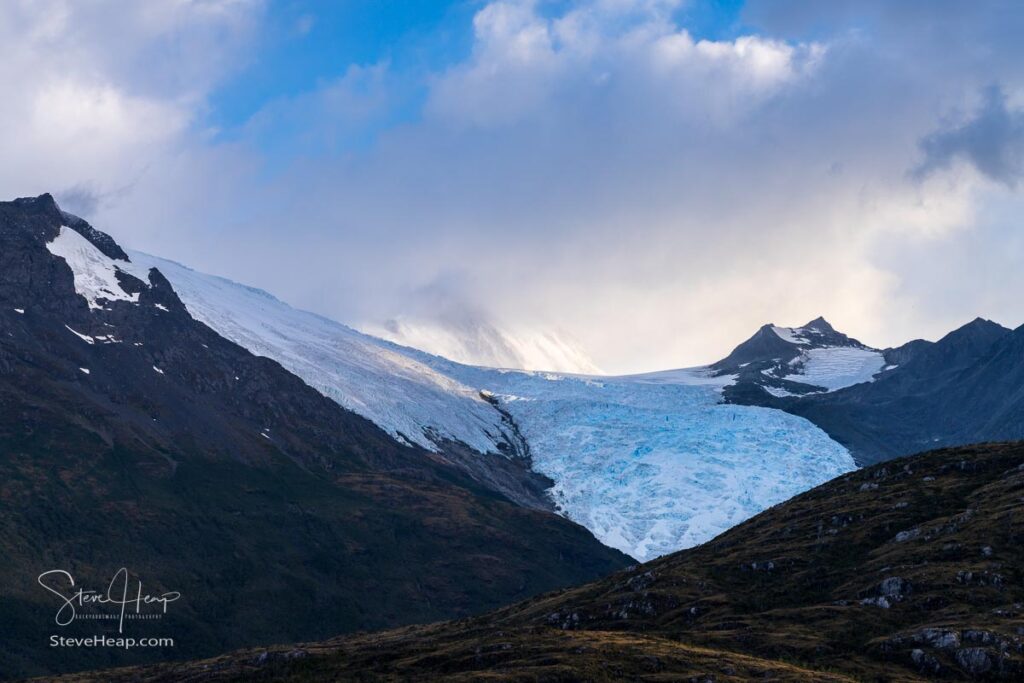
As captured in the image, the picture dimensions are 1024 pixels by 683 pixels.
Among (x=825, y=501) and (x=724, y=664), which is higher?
(x=825, y=501)

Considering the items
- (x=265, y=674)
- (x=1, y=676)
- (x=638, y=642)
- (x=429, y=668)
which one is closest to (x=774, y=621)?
(x=638, y=642)

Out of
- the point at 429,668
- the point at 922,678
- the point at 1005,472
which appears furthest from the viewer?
the point at 1005,472

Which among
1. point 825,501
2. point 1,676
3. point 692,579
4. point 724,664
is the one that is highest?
point 825,501

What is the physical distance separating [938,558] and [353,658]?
61.4 m

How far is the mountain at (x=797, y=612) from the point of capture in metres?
116

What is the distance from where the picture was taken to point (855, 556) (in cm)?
14900

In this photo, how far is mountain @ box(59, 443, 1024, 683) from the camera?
116 m

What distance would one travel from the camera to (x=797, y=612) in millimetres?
136250

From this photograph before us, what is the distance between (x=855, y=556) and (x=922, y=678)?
3689 centimetres

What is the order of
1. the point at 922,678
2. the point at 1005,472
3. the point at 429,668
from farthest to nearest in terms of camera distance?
the point at 1005,472
the point at 429,668
the point at 922,678

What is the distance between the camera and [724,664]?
115 meters

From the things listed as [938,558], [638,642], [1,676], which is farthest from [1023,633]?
[1,676]

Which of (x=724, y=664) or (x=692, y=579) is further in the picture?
(x=692, y=579)

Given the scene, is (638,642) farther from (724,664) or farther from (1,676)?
(1,676)
